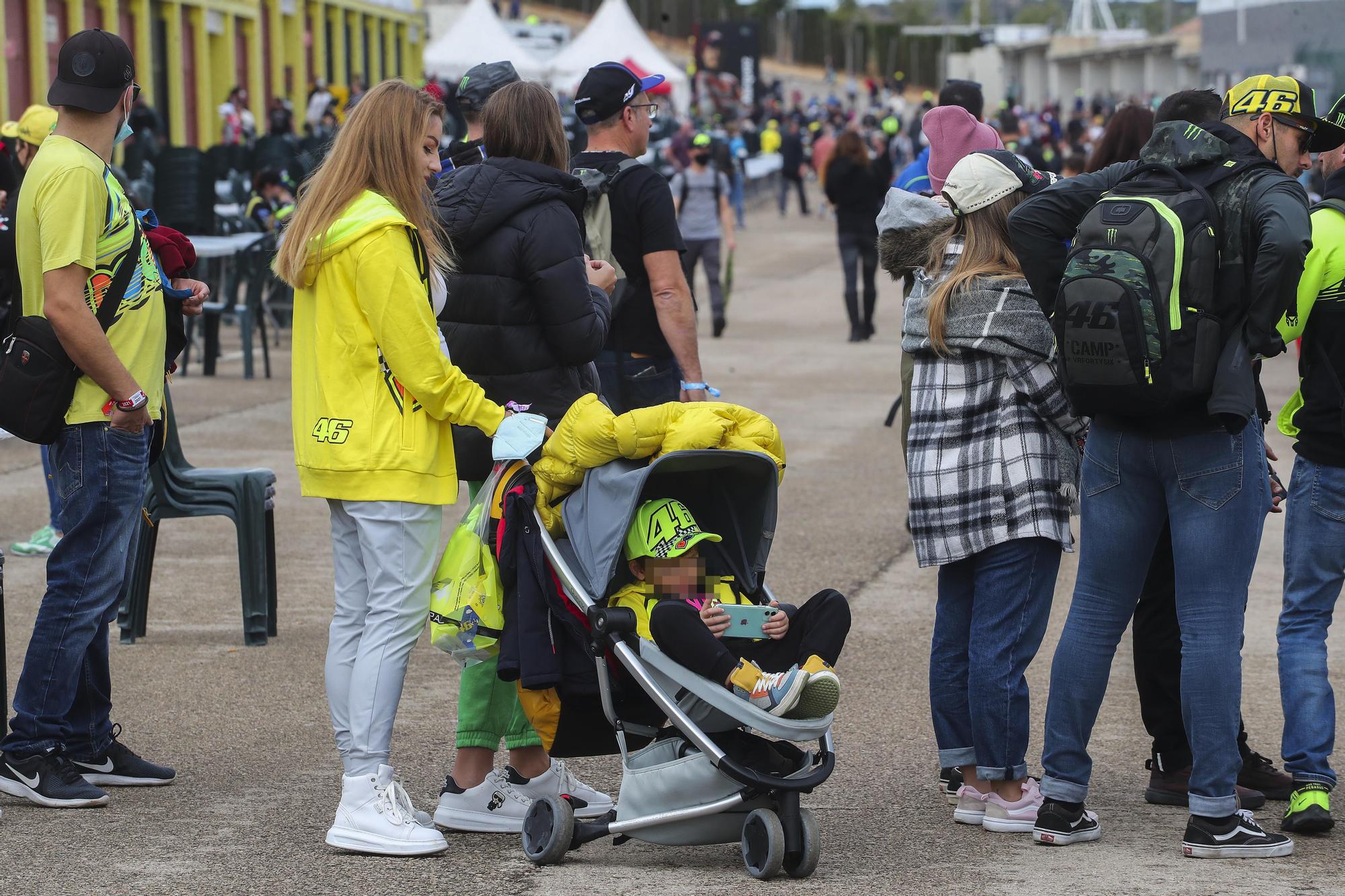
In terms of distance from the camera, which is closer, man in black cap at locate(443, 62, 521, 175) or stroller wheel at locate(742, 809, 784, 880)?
stroller wheel at locate(742, 809, 784, 880)

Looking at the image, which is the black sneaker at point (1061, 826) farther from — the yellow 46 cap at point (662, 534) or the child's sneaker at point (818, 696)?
the yellow 46 cap at point (662, 534)

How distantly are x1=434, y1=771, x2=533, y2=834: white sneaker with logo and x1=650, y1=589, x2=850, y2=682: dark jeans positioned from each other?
28.7 inches

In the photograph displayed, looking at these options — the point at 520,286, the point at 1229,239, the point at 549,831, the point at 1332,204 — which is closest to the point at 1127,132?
the point at 1332,204

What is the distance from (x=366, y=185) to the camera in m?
4.77

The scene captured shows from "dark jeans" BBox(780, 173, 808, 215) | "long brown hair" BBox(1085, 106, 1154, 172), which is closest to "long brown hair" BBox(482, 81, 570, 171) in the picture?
"long brown hair" BBox(1085, 106, 1154, 172)

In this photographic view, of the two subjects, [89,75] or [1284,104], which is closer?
[1284,104]

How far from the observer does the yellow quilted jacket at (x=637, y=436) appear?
462 cm

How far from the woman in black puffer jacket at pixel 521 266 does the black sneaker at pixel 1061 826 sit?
1697mm

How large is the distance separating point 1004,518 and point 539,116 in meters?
1.68

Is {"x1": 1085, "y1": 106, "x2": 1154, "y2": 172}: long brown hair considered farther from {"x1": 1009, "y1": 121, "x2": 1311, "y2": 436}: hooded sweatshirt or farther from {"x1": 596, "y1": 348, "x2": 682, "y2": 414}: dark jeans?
{"x1": 1009, "y1": 121, "x2": 1311, "y2": 436}: hooded sweatshirt

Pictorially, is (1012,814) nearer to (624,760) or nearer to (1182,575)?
(1182,575)

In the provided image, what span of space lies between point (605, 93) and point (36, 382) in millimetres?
2169

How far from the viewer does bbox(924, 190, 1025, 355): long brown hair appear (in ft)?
16.2

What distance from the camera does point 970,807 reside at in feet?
16.9
